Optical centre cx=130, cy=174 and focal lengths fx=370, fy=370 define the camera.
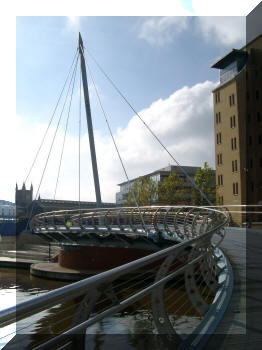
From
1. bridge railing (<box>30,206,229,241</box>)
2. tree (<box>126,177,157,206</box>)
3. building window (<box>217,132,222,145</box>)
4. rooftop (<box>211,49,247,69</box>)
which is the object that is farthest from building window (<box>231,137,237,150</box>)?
bridge railing (<box>30,206,229,241</box>)

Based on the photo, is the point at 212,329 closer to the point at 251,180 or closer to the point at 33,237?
the point at 251,180

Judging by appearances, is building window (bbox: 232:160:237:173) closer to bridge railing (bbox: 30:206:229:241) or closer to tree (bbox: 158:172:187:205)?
tree (bbox: 158:172:187:205)

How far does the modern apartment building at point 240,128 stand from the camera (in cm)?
4391

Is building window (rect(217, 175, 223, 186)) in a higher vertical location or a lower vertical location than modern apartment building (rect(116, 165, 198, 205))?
lower

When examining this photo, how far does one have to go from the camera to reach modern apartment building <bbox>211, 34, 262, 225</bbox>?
43906 mm

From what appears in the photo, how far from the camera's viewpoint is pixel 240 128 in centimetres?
4434

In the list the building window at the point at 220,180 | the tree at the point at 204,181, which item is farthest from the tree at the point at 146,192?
the building window at the point at 220,180

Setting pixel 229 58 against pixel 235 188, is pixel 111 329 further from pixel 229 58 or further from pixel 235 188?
pixel 229 58

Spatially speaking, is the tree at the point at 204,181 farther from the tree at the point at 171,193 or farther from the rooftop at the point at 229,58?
the rooftop at the point at 229,58

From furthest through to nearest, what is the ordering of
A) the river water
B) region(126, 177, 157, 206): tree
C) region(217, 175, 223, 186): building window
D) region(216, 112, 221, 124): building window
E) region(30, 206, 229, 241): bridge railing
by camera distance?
region(126, 177, 157, 206): tree, region(216, 112, 221, 124): building window, region(217, 175, 223, 186): building window, region(30, 206, 229, 241): bridge railing, the river water

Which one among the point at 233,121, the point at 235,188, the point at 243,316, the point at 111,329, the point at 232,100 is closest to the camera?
the point at 243,316

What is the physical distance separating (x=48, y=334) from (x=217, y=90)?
43270 millimetres

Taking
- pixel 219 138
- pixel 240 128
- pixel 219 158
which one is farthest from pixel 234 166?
pixel 219 138

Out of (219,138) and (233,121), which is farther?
(219,138)
